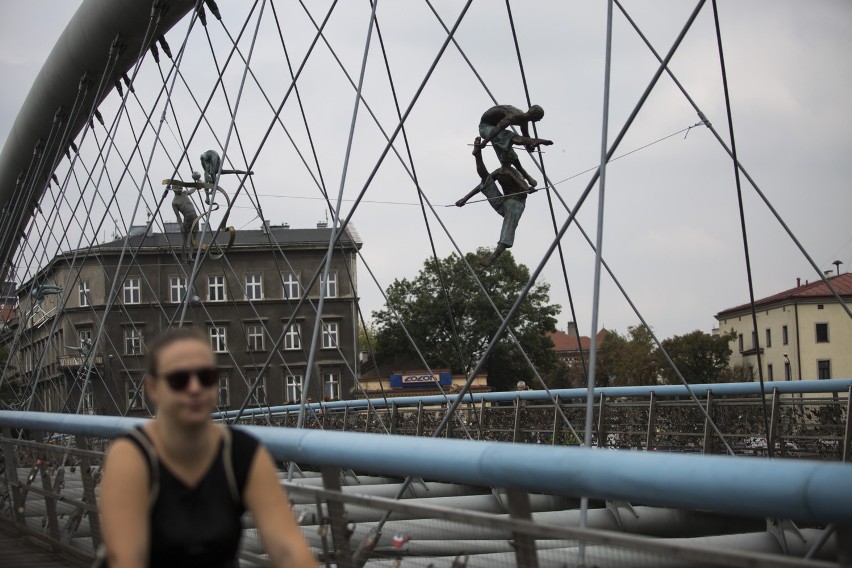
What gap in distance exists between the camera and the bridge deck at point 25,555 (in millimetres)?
6996

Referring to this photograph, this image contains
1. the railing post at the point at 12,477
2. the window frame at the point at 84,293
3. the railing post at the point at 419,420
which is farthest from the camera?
the window frame at the point at 84,293

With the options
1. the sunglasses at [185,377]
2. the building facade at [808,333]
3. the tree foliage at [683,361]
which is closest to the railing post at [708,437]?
the sunglasses at [185,377]

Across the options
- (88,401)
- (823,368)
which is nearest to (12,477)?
(88,401)

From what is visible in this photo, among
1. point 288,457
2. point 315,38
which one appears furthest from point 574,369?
point 288,457

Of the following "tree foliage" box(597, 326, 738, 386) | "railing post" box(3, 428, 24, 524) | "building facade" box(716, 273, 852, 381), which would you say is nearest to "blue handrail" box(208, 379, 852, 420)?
"railing post" box(3, 428, 24, 524)

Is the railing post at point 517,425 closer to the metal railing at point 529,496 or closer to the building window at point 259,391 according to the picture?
the building window at point 259,391

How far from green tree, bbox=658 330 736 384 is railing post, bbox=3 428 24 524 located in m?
68.4

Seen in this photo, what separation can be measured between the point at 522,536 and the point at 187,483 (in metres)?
0.98

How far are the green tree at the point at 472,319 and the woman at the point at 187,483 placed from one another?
61.0 metres

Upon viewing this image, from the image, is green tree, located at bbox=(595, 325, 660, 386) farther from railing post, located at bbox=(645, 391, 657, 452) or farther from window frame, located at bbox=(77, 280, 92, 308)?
railing post, located at bbox=(645, 391, 657, 452)

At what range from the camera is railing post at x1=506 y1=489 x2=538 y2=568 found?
3346 millimetres

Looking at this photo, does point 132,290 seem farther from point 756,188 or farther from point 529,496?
point 529,496

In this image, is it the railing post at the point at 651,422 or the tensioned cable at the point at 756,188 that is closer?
the tensioned cable at the point at 756,188

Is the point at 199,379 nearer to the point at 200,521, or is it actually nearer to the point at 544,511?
the point at 200,521
